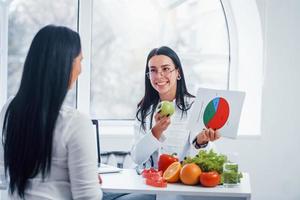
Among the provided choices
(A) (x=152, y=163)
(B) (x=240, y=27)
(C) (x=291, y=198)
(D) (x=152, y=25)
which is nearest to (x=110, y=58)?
(D) (x=152, y=25)

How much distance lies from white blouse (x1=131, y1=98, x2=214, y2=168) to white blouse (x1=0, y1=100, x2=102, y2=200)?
963 millimetres

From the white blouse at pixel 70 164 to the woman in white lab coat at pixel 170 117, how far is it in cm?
96

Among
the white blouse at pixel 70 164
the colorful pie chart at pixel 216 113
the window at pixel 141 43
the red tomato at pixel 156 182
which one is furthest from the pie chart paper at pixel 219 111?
the window at pixel 141 43

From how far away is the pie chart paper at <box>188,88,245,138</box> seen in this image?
2221 mm

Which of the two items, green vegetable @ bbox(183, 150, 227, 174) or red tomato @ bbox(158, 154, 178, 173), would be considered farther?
red tomato @ bbox(158, 154, 178, 173)

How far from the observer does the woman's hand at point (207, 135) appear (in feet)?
7.49

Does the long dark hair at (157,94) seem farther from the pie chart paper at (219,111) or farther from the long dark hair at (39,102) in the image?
the long dark hair at (39,102)

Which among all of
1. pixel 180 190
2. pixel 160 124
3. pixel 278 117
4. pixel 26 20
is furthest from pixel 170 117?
pixel 26 20

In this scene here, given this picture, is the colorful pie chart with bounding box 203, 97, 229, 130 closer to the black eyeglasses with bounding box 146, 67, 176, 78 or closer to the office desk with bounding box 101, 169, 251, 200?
the office desk with bounding box 101, 169, 251, 200

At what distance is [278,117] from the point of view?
12.0 feet

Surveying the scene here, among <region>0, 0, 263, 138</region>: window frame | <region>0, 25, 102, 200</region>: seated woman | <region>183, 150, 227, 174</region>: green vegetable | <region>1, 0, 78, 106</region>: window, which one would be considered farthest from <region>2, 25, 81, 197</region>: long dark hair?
<region>1, 0, 78, 106</region>: window

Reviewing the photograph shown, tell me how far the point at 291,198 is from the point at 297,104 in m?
0.77

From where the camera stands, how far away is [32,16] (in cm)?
384

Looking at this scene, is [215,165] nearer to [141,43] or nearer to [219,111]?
[219,111]
